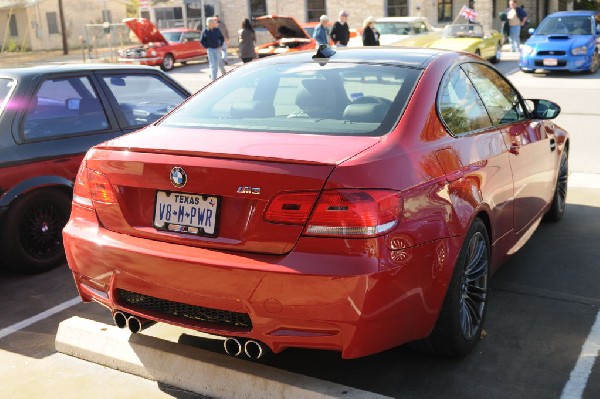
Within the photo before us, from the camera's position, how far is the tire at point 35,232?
18.0ft

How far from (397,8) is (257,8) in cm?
774

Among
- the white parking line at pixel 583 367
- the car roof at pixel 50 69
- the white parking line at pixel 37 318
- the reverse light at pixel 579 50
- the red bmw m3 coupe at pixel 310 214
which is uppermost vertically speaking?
the car roof at pixel 50 69

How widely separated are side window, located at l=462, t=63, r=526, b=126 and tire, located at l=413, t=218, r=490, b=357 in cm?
96

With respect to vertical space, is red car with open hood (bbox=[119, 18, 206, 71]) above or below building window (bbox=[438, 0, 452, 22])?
below

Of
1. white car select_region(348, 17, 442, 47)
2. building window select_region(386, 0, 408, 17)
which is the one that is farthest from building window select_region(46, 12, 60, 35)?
white car select_region(348, 17, 442, 47)

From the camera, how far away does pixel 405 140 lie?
3490mm

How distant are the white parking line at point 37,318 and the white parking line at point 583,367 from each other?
3128 mm

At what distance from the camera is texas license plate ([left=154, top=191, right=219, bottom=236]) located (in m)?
3.31

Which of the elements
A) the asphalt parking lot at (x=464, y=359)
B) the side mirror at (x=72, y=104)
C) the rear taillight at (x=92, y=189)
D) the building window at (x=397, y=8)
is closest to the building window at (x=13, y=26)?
the building window at (x=397, y=8)

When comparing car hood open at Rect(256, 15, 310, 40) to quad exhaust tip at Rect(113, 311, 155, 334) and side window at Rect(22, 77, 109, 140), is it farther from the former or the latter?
quad exhaust tip at Rect(113, 311, 155, 334)

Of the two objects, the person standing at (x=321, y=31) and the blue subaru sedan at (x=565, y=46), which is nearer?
the blue subaru sedan at (x=565, y=46)

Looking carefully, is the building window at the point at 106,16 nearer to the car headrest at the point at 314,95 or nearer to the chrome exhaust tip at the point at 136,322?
the car headrest at the point at 314,95

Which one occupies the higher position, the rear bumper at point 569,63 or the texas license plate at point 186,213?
the texas license plate at point 186,213

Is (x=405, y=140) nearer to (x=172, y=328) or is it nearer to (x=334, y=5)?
(x=172, y=328)
